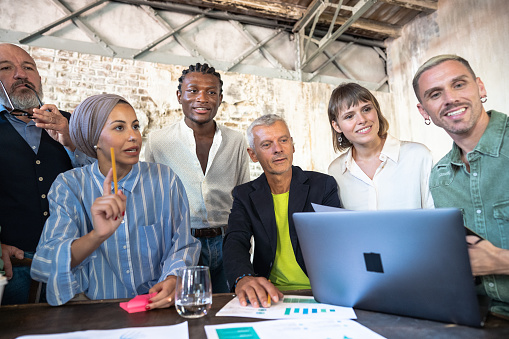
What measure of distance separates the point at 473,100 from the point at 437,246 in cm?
97

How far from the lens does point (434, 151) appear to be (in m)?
6.53

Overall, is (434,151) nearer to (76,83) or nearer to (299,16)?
(299,16)

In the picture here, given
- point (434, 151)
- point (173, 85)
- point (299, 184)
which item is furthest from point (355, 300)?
point (434, 151)

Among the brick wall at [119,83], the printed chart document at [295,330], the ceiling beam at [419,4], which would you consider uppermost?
the ceiling beam at [419,4]

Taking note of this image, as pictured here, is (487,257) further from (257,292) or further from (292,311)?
(257,292)

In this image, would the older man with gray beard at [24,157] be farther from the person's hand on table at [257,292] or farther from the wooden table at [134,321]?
the person's hand on table at [257,292]

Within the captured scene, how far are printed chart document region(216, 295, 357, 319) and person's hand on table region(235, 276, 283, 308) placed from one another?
2cm

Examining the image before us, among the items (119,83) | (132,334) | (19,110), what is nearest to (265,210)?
(132,334)

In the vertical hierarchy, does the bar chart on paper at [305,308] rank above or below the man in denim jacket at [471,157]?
below

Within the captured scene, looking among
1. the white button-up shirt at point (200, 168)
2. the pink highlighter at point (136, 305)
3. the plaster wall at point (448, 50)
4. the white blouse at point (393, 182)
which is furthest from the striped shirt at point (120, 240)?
the plaster wall at point (448, 50)

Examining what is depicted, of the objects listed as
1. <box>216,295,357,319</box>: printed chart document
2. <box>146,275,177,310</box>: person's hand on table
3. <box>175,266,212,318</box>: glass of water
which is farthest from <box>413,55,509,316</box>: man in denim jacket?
<box>146,275,177,310</box>: person's hand on table

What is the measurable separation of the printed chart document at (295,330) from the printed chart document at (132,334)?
0.08 metres

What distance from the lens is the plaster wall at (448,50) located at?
546 cm

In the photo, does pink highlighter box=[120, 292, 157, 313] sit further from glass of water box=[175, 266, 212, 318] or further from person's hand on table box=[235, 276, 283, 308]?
person's hand on table box=[235, 276, 283, 308]
